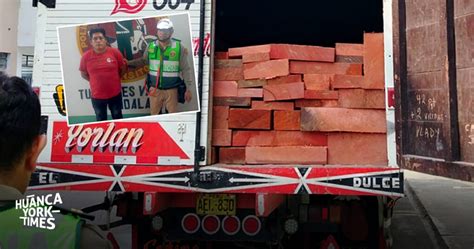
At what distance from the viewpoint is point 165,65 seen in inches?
136

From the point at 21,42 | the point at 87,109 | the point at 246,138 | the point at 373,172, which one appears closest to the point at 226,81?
the point at 246,138

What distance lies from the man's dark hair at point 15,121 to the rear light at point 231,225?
2.64 meters

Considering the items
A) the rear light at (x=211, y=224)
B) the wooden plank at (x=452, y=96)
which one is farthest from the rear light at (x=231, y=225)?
the wooden plank at (x=452, y=96)

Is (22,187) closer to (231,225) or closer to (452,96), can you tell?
(231,225)

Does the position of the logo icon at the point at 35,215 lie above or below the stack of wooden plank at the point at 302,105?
below

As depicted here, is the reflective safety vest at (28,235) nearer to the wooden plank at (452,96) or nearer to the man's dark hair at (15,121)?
the man's dark hair at (15,121)

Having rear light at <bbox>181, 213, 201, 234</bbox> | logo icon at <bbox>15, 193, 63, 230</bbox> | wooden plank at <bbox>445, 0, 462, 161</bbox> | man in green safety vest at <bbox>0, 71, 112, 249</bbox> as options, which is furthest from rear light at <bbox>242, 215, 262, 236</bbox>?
wooden plank at <bbox>445, 0, 462, 161</bbox>

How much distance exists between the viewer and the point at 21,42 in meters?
4.87

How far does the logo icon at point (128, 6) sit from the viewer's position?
11.6 feet

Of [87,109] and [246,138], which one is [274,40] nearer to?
[246,138]

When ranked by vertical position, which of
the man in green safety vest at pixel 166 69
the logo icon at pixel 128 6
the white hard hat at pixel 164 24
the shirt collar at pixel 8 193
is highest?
the logo icon at pixel 128 6

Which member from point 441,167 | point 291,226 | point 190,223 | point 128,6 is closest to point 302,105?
point 291,226

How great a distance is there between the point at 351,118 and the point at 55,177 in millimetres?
2177

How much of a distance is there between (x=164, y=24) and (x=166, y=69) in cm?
32
